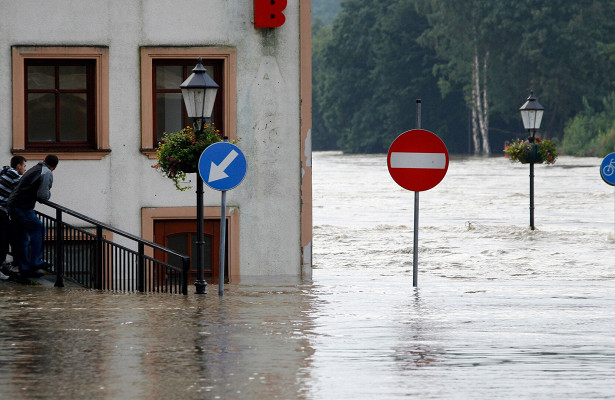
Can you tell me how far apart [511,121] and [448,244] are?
8510 centimetres

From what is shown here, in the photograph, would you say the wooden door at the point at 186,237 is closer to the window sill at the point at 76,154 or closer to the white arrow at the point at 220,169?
the window sill at the point at 76,154

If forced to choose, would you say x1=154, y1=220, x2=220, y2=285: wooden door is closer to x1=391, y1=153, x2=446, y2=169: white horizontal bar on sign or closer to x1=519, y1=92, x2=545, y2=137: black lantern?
x1=391, y1=153, x2=446, y2=169: white horizontal bar on sign

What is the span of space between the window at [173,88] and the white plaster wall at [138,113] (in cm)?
11

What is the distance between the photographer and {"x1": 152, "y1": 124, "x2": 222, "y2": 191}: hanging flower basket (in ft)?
54.8

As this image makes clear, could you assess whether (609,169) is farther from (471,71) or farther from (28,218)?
(471,71)

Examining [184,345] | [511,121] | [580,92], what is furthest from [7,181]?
[511,121]

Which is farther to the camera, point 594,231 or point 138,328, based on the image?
point 594,231

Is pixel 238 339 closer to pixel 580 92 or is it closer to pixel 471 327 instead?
pixel 471 327

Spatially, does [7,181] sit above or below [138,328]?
above

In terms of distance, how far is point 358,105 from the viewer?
129 metres

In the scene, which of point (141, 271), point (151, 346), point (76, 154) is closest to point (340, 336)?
point (151, 346)

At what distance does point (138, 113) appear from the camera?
20844 millimetres

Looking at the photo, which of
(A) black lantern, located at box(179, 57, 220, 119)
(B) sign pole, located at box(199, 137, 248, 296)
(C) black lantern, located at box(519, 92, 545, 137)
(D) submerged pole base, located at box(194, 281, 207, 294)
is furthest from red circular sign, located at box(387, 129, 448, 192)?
(C) black lantern, located at box(519, 92, 545, 137)

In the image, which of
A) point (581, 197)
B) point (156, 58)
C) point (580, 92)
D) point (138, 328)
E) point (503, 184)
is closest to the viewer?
point (138, 328)
